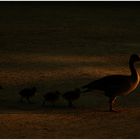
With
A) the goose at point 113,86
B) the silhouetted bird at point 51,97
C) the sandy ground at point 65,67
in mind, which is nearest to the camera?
the sandy ground at point 65,67

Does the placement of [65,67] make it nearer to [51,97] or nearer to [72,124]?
[51,97]

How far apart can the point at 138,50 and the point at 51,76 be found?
210 inches

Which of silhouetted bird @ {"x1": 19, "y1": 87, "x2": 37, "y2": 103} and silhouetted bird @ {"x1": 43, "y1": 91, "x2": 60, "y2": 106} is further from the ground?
silhouetted bird @ {"x1": 19, "y1": 87, "x2": 37, "y2": 103}

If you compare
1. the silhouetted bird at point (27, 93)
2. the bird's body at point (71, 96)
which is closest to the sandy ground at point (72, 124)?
the bird's body at point (71, 96)

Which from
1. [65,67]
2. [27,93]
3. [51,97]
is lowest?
[51,97]

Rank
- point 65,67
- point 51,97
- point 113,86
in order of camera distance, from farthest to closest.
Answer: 1. point 65,67
2. point 51,97
3. point 113,86

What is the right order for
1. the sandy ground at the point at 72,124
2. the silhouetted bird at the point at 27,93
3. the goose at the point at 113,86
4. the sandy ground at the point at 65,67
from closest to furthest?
the sandy ground at the point at 72,124 → the sandy ground at the point at 65,67 → the goose at the point at 113,86 → the silhouetted bird at the point at 27,93

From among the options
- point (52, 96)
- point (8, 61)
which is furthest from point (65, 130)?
point (8, 61)

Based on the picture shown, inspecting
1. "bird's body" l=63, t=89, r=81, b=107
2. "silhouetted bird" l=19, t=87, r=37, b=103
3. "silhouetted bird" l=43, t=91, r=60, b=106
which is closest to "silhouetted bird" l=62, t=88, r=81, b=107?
"bird's body" l=63, t=89, r=81, b=107

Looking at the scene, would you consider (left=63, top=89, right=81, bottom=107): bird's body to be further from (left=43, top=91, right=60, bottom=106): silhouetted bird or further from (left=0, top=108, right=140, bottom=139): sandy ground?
(left=0, top=108, right=140, bottom=139): sandy ground

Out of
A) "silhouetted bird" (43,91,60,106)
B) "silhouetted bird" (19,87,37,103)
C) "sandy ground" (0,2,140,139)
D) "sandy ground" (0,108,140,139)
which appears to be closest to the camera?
"sandy ground" (0,108,140,139)

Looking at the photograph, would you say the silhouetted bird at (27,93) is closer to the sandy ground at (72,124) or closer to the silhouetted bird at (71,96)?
the silhouetted bird at (71,96)

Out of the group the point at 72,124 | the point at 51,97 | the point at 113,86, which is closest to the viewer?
the point at 72,124

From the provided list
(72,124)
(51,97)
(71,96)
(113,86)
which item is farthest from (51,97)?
(72,124)
